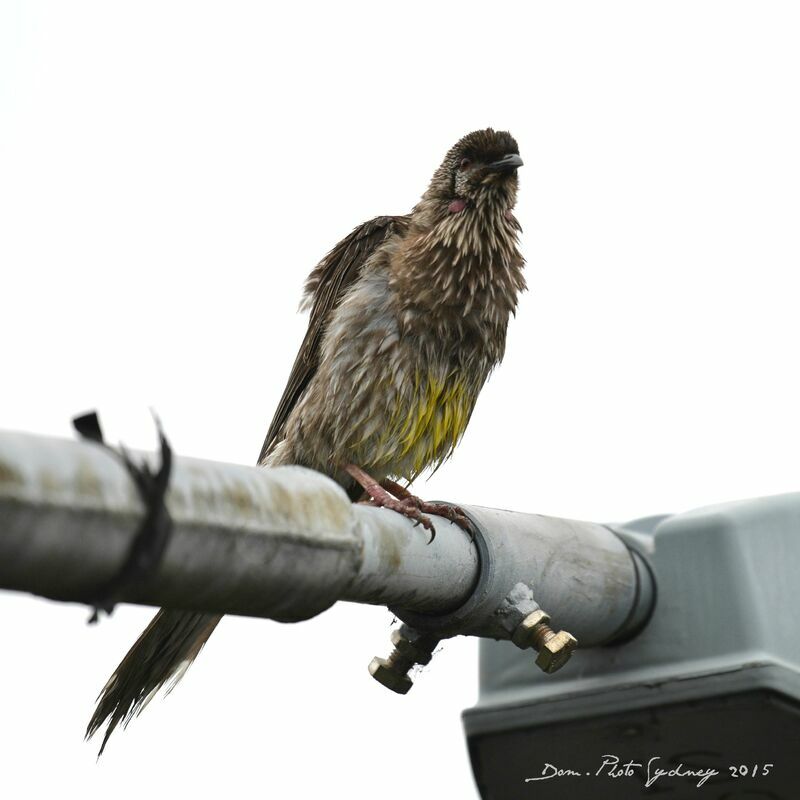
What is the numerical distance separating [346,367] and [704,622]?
1.93 m

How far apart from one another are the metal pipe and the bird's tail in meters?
1.16

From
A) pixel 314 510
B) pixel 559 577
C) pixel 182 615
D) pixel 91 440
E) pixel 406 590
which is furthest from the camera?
pixel 182 615

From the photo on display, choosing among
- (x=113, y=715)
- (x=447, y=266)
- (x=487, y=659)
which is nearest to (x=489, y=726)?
(x=487, y=659)

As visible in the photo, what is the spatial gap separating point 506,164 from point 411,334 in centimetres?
84

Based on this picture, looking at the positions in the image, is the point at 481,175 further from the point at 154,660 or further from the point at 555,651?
the point at 555,651

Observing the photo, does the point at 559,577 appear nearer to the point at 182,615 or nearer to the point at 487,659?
the point at 487,659

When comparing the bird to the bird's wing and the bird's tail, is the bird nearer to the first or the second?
the bird's wing

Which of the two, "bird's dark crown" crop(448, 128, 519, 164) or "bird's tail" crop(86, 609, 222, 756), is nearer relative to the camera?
"bird's tail" crop(86, 609, 222, 756)

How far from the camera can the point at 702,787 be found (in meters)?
3.55

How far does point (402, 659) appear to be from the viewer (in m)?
3.37

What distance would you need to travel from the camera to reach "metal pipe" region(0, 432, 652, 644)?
170 centimetres

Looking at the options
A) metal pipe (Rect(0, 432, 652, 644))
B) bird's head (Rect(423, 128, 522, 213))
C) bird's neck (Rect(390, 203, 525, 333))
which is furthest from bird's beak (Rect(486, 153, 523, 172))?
metal pipe (Rect(0, 432, 652, 644))

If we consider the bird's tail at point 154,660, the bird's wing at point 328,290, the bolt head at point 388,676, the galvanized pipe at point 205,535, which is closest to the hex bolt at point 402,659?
the bolt head at point 388,676

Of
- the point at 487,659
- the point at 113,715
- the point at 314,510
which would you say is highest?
the point at 314,510
